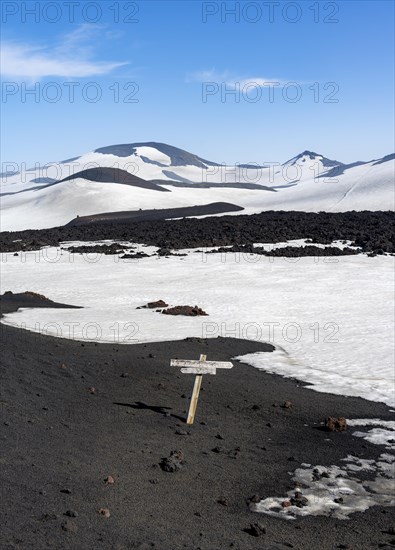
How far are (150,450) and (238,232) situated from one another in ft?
154

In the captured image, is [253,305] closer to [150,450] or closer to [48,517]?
[150,450]

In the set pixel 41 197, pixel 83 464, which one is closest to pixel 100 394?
pixel 83 464

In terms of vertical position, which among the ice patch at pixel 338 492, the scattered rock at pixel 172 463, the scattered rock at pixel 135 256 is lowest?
the ice patch at pixel 338 492

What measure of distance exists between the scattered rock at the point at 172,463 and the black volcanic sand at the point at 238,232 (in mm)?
36931

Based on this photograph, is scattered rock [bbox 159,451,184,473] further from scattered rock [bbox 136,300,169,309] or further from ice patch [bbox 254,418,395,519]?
scattered rock [bbox 136,300,169,309]

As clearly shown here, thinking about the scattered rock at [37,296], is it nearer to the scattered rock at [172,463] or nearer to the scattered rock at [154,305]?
the scattered rock at [154,305]

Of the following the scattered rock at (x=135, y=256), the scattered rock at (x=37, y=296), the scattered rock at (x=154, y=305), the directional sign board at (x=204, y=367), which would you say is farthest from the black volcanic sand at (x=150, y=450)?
the scattered rock at (x=135, y=256)

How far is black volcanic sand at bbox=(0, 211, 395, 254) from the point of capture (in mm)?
54000

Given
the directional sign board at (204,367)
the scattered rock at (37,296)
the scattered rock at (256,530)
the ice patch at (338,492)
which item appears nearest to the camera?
the scattered rock at (256,530)

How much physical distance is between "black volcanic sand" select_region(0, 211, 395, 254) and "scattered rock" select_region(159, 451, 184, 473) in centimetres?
3693

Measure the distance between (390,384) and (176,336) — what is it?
7704mm

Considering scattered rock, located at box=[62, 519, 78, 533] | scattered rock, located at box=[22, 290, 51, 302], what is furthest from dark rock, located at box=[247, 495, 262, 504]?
scattered rock, located at box=[22, 290, 51, 302]

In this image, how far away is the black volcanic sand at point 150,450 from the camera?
30.7ft

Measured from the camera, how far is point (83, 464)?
37.9 ft
